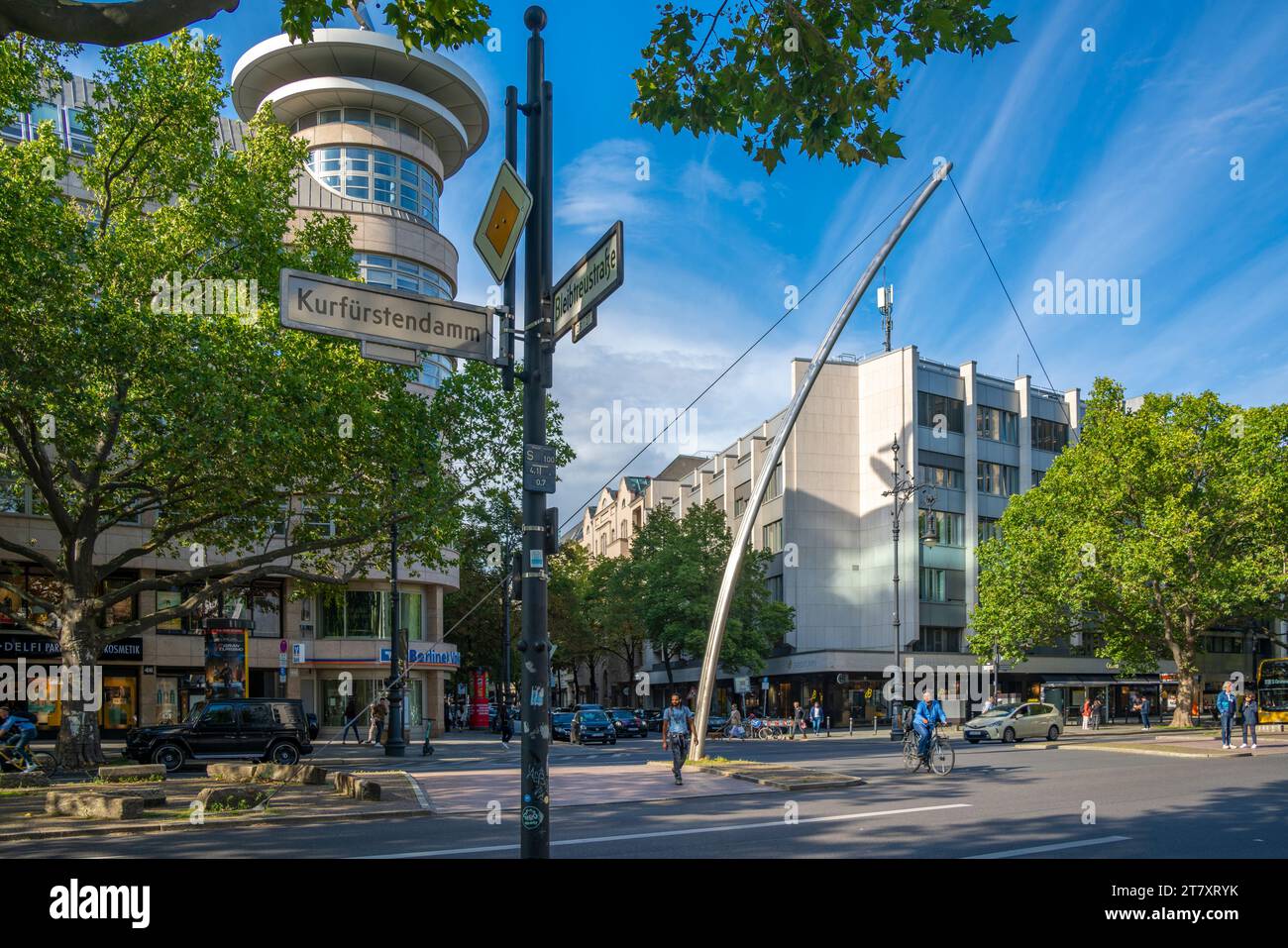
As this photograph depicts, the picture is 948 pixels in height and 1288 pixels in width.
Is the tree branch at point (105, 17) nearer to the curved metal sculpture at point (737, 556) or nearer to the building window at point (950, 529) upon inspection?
the curved metal sculpture at point (737, 556)

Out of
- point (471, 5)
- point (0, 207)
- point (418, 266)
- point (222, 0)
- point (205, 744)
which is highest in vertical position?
point (418, 266)

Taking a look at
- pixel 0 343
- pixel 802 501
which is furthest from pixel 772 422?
pixel 0 343

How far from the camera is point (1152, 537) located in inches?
1662

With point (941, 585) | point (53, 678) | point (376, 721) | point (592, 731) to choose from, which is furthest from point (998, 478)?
point (53, 678)

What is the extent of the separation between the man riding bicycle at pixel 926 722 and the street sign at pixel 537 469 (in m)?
15.6

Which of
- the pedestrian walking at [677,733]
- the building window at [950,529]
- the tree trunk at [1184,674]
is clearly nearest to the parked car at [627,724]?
the building window at [950,529]

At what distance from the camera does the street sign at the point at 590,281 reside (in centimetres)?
693

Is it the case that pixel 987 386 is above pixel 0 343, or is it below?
above

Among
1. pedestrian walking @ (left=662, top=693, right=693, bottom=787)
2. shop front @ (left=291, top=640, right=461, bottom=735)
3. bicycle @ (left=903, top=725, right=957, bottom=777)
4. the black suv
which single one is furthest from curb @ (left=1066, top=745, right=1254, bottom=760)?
shop front @ (left=291, top=640, right=461, bottom=735)

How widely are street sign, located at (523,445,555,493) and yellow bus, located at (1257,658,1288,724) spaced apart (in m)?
43.8

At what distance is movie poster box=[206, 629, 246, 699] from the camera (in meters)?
34.2

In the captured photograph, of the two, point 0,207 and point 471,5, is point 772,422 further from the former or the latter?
point 471,5
